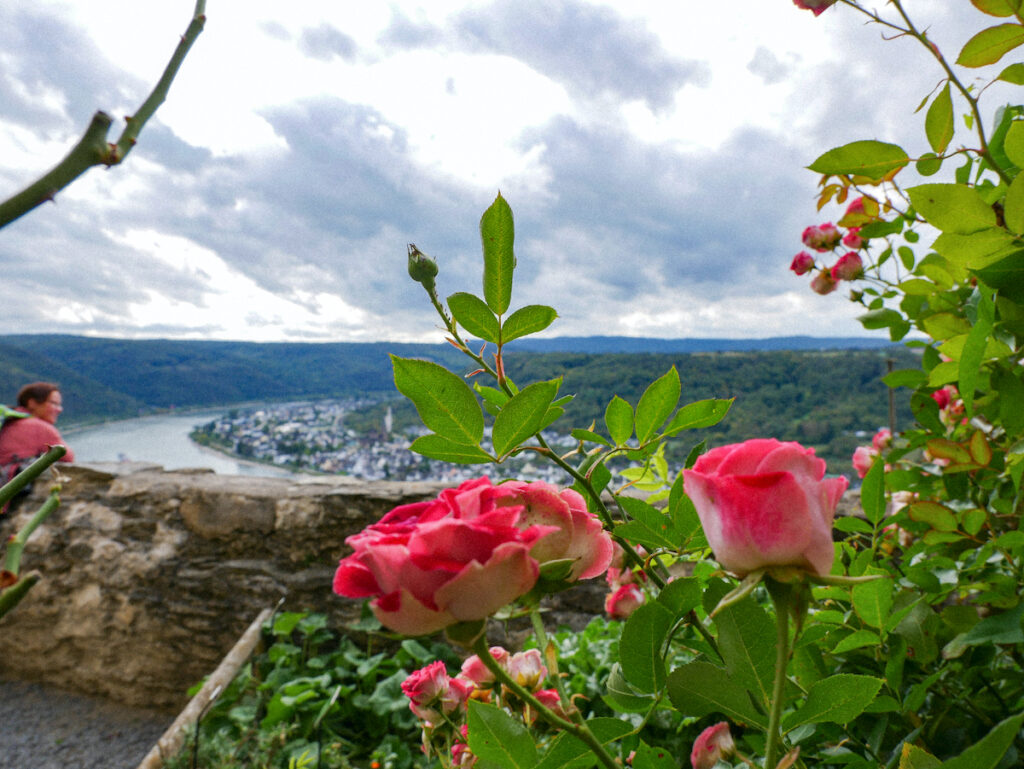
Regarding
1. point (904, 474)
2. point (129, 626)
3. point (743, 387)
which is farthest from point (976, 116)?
point (129, 626)

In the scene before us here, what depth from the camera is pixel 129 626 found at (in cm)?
266

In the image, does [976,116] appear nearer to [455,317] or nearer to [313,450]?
[455,317]

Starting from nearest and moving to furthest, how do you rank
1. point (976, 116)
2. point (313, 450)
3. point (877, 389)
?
point (976, 116), point (877, 389), point (313, 450)

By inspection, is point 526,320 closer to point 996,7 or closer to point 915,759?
point 915,759

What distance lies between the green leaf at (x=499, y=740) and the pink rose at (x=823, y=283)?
1184 millimetres

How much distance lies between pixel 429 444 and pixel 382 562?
0.46 feet

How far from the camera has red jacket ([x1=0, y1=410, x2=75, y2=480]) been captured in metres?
2.86

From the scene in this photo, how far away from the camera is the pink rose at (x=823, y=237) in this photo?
1.22 metres

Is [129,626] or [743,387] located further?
[743,387]

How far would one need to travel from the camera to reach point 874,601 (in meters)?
0.46

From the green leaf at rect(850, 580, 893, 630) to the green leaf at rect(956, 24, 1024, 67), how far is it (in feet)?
1.63

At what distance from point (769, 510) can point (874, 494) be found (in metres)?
0.35

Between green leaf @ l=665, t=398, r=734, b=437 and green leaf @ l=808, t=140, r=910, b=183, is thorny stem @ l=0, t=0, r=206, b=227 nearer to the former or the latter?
green leaf @ l=665, t=398, r=734, b=437

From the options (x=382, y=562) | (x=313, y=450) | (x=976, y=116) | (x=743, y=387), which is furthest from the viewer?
(x=313, y=450)
